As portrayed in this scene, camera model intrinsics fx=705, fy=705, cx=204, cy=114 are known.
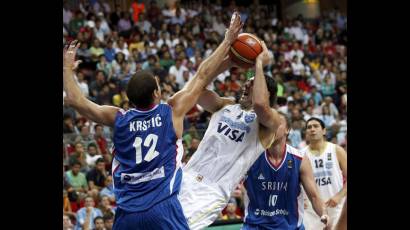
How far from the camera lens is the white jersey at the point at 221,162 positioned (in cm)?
600

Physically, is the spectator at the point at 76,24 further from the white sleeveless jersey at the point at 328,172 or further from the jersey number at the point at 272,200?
the jersey number at the point at 272,200

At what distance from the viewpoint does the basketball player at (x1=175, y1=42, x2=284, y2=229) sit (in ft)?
19.3

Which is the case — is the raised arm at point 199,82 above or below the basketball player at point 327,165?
above

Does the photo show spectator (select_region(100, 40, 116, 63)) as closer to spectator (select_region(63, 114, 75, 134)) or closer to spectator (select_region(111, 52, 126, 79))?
spectator (select_region(111, 52, 126, 79))

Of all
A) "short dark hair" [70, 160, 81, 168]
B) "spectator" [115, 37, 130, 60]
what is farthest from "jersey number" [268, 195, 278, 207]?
"spectator" [115, 37, 130, 60]

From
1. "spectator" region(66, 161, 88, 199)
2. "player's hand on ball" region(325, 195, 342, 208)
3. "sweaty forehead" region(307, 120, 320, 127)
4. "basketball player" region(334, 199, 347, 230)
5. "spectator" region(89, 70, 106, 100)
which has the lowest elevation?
"spectator" region(66, 161, 88, 199)

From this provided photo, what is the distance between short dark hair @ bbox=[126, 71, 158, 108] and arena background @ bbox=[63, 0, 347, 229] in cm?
519

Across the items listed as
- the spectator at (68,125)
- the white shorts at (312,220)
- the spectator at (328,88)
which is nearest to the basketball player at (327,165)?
the white shorts at (312,220)

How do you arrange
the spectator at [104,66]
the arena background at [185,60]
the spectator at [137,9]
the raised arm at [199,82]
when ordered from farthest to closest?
1. the spectator at [137,9]
2. the spectator at [104,66]
3. the arena background at [185,60]
4. the raised arm at [199,82]
